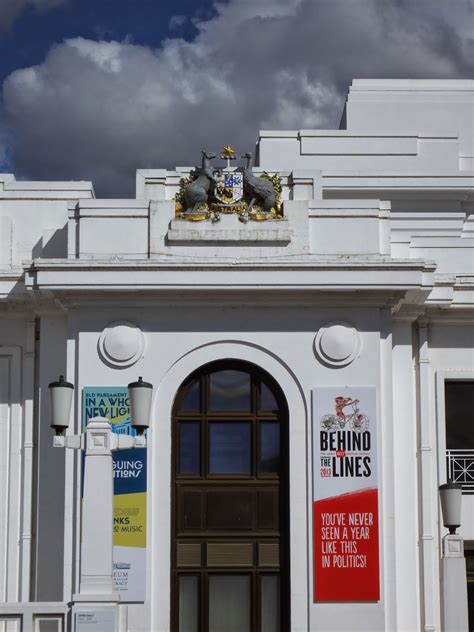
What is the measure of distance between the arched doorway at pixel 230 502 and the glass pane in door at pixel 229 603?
0.02m

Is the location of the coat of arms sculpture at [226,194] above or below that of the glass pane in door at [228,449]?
above

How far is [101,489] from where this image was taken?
15953 mm

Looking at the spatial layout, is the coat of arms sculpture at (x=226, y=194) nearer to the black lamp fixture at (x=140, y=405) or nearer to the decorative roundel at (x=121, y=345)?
the decorative roundel at (x=121, y=345)

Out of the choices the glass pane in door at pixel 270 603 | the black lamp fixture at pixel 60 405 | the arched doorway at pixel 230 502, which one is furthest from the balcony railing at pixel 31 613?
the glass pane in door at pixel 270 603

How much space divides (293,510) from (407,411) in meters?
3.32

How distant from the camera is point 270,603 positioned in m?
21.2

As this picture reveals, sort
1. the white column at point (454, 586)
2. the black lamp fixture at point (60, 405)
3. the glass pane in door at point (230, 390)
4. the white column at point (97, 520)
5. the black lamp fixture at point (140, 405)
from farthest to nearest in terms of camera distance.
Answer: the glass pane in door at point (230, 390), the white column at point (454, 586), the black lamp fixture at point (60, 405), the black lamp fixture at point (140, 405), the white column at point (97, 520)

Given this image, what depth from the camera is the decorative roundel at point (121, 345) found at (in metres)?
21.4

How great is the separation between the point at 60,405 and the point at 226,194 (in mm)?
7141

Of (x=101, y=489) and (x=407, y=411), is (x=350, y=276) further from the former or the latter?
(x=101, y=489)

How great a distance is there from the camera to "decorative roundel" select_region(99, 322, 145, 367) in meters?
21.4

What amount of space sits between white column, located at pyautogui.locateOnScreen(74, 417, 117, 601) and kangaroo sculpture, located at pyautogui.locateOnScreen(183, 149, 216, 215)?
22.1ft

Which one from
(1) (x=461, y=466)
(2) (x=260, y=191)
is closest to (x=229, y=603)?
(1) (x=461, y=466)

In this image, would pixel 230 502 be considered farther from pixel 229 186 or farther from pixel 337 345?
pixel 229 186
